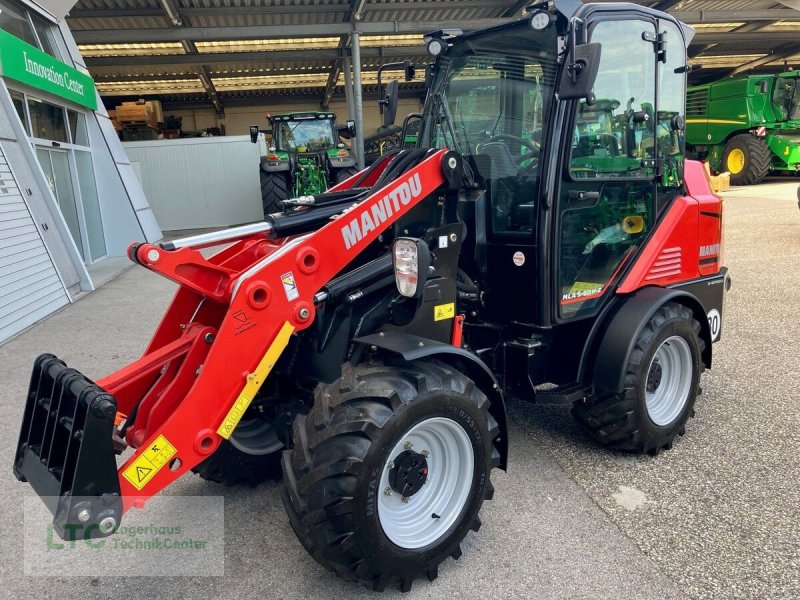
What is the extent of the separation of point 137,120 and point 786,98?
72.0ft

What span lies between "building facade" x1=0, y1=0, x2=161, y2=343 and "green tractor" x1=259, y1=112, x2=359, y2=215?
289cm

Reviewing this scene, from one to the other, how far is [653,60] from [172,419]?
311cm

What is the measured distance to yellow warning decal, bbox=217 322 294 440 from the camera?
2379 millimetres

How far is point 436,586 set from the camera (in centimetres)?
253

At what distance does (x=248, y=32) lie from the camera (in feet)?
53.1

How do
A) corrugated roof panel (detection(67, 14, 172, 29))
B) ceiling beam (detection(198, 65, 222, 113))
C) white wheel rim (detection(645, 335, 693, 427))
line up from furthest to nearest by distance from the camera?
ceiling beam (detection(198, 65, 222, 113)), corrugated roof panel (detection(67, 14, 172, 29)), white wheel rim (detection(645, 335, 693, 427))

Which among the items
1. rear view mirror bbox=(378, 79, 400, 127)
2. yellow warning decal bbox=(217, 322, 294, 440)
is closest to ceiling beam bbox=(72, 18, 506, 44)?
rear view mirror bbox=(378, 79, 400, 127)

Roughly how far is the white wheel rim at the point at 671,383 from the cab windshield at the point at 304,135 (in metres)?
13.2

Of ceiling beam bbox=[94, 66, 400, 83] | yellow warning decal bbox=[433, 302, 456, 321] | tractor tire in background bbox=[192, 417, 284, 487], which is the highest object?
ceiling beam bbox=[94, 66, 400, 83]

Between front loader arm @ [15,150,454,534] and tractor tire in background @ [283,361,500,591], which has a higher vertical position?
front loader arm @ [15,150,454,534]

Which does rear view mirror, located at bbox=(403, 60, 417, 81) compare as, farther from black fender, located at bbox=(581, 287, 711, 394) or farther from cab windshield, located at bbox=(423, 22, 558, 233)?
black fender, located at bbox=(581, 287, 711, 394)

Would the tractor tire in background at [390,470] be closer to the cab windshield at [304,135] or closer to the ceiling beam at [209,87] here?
the cab windshield at [304,135]

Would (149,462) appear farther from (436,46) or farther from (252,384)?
(436,46)

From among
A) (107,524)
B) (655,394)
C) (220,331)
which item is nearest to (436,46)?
(220,331)
